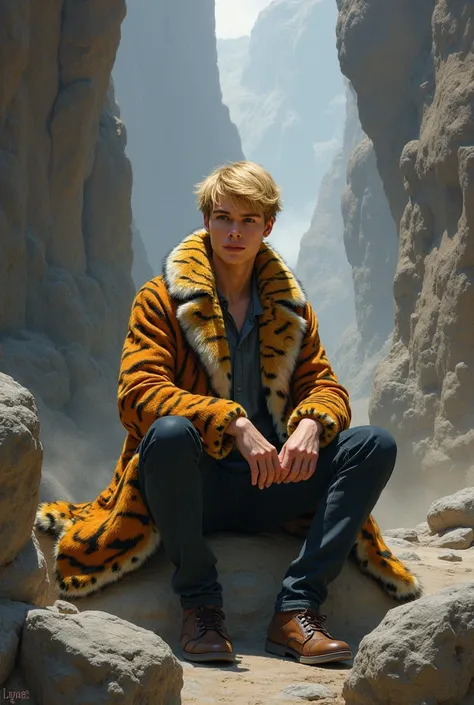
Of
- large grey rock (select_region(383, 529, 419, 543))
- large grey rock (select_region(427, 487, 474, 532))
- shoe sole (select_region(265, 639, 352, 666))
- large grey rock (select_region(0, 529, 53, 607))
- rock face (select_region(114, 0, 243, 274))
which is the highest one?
rock face (select_region(114, 0, 243, 274))

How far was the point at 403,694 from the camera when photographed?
1.99m

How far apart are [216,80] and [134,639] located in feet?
256

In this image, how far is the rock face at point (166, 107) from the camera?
223ft

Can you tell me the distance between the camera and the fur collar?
117 inches

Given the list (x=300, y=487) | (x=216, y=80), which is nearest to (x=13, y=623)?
(x=300, y=487)

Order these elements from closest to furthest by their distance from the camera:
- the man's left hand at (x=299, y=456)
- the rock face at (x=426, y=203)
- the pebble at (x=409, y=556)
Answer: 1. the man's left hand at (x=299, y=456)
2. the pebble at (x=409, y=556)
3. the rock face at (x=426, y=203)

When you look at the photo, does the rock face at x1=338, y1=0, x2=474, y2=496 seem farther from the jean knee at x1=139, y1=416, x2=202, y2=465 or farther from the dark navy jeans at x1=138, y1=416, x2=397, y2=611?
the jean knee at x1=139, y1=416, x2=202, y2=465

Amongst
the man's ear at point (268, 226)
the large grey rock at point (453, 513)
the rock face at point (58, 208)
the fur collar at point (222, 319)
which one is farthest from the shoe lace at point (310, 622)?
the rock face at point (58, 208)

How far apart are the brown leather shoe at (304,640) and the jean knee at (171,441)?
0.55m

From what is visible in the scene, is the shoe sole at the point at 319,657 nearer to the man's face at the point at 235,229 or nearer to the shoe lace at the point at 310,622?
the shoe lace at the point at 310,622

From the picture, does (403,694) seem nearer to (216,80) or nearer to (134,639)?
(134,639)

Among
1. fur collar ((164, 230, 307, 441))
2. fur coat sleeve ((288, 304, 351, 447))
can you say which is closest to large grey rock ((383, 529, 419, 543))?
fur coat sleeve ((288, 304, 351, 447))

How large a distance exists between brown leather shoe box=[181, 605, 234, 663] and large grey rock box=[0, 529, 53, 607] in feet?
2.19

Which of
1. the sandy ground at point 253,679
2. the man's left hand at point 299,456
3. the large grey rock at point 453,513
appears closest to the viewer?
the sandy ground at point 253,679
